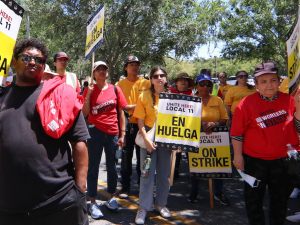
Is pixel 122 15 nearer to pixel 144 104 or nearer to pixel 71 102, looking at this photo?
pixel 144 104

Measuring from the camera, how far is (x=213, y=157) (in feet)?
15.1

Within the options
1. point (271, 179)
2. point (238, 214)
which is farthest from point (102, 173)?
point (271, 179)

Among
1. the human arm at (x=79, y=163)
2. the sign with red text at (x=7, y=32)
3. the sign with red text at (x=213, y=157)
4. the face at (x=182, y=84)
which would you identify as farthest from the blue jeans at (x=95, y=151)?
the human arm at (x=79, y=163)

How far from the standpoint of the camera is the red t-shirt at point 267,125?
311 cm

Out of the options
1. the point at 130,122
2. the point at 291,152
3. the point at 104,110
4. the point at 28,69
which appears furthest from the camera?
the point at 130,122

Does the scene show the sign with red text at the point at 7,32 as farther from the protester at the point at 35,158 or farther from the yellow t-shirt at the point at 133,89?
the yellow t-shirt at the point at 133,89

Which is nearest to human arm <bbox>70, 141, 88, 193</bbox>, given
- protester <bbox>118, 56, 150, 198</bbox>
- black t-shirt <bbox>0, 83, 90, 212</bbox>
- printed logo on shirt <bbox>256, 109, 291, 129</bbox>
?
black t-shirt <bbox>0, 83, 90, 212</bbox>

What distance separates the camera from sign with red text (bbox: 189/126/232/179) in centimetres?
455

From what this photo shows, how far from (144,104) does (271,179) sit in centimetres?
182

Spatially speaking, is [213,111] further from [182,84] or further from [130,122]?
[130,122]

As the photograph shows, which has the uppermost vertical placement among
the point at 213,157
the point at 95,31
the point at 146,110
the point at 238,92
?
the point at 95,31

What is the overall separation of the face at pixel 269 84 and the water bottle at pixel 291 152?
53 cm

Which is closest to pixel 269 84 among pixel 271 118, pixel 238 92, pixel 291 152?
pixel 271 118

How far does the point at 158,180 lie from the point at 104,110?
3.95 ft
